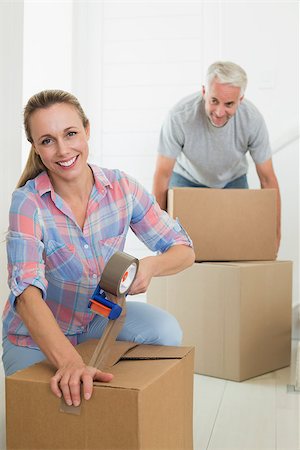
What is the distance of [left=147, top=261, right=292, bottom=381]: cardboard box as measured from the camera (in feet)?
7.91

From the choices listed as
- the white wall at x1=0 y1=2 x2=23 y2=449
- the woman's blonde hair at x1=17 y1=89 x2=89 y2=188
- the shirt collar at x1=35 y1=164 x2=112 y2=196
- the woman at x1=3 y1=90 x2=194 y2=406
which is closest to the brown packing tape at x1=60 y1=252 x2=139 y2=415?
the woman at x1=3 y1=90 x2=194 y2=406

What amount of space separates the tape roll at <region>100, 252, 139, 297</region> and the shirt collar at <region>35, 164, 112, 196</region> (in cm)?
34

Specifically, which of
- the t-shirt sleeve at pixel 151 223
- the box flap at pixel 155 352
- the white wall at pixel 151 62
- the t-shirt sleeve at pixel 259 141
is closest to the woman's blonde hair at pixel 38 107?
the t-shirt sleeve at pixel 151 223

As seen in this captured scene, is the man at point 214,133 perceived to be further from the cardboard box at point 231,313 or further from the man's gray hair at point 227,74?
the cardboard box at point 231,313

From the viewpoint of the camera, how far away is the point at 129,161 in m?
3.62

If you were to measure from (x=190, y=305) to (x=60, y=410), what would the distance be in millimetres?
1378

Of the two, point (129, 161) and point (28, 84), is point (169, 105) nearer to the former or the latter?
point (129, 161)

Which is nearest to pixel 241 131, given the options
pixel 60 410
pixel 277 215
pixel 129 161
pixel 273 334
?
pixel 277 215

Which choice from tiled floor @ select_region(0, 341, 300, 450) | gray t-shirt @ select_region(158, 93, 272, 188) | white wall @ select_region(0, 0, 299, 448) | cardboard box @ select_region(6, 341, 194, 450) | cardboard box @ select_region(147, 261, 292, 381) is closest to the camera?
cardboard box @ select_region(6, 341, 194, 450)

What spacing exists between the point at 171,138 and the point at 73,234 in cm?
126

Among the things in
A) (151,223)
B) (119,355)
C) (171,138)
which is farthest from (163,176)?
(119,355)

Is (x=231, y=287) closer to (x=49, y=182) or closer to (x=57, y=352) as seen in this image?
(x=49, y=182)

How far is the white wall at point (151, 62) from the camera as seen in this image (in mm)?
3338

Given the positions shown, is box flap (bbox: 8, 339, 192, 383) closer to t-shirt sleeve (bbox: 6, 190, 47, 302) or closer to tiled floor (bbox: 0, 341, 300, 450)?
t-shirt sleeve (bbox: 6, 190, 47, 302)
